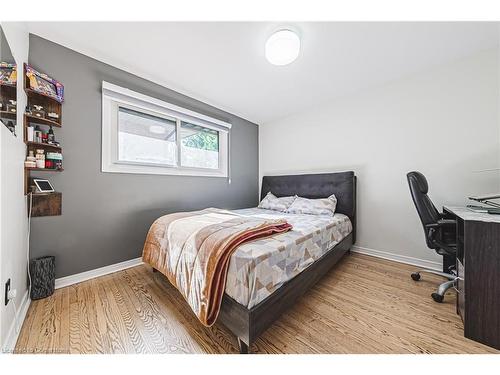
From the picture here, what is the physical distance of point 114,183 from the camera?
6.70 feet

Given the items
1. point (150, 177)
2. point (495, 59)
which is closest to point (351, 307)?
point (150, 177)

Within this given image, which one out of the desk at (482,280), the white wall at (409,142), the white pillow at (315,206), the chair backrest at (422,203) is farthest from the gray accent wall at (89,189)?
the desk at (482,280)

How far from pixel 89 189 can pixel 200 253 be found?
5.08 ft

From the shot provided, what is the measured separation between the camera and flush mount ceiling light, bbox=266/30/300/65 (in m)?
1.57

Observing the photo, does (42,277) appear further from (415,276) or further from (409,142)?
(409,142)

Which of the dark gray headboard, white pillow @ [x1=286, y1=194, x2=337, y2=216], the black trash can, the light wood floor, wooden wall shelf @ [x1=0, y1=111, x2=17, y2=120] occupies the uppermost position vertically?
wooden wall shelf @ [x1=0, y1=111, x2=17, y2=120]

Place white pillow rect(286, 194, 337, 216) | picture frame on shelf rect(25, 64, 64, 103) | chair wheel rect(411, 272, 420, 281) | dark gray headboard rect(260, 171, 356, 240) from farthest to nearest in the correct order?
dark gray headboard rect(260, 171, 356, 240) → white pillow rect(286, 194, 337, 216) → chair wheel rect(411, 272, 420, 281) → picture frame on shelf rect(25, 64, 64, 103)

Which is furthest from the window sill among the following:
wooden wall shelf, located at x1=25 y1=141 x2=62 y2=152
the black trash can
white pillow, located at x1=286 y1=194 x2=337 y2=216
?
white pillow, located at x1=286 y1=194 x2=337 y2=216

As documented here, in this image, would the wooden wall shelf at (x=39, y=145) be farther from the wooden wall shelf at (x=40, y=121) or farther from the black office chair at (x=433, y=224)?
the black office chair at (x=433, y=224)

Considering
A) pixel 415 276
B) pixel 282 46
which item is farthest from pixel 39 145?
pixel 415 276

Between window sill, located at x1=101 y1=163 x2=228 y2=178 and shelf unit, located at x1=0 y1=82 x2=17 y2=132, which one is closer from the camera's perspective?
shelf unit, located at x1=0 y1=82 x2=17 y2=132

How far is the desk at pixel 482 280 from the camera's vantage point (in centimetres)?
110

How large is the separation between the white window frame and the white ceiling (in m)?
0.31

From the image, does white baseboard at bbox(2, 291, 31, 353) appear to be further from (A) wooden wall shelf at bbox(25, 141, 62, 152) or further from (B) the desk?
(B) the desk
